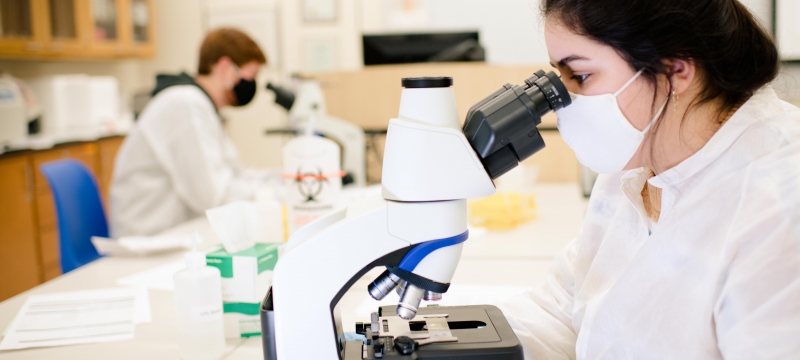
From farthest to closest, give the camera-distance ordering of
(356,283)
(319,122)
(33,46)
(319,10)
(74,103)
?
1. (319,10)
2. (74,103)
3. (33,46)
4. (319,122)
5. (356,283)

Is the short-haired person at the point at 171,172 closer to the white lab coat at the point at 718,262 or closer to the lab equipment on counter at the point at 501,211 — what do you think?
the lab equipment on counter at the point at 501,211

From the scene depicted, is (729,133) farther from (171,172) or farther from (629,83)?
(171,172)

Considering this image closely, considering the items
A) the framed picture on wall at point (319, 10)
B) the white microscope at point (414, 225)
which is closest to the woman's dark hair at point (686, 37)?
the white microscope at point (414, 225)

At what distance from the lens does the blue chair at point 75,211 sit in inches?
75.5

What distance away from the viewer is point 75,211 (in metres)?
2.00

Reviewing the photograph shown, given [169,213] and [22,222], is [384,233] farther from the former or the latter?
[22,222]

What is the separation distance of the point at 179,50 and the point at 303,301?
181 inches

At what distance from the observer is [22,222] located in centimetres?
309

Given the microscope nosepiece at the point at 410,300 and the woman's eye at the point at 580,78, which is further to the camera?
the woman's eye at the point at 580,78

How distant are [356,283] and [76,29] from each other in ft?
11.4

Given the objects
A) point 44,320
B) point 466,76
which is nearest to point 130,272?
point 44,320

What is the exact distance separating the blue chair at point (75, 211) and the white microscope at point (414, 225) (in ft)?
4.91

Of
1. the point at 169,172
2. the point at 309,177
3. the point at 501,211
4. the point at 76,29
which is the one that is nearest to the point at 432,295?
the point at 309,177

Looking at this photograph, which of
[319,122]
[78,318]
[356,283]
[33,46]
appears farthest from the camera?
[33,46]
